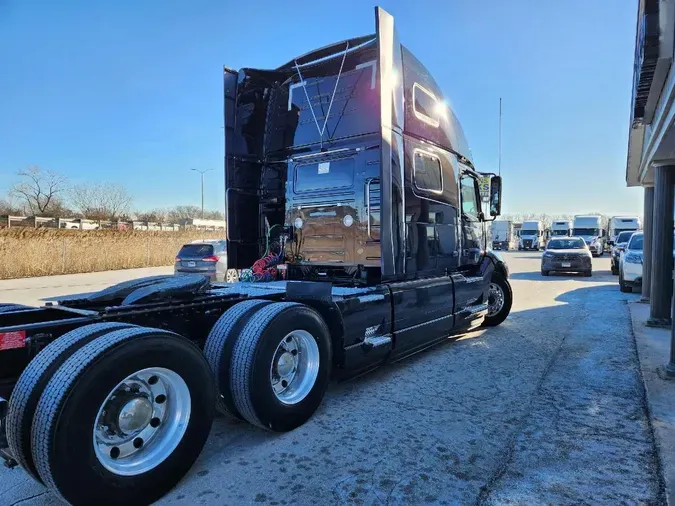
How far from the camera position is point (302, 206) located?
19.9ft

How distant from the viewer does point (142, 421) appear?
2863 millimetres

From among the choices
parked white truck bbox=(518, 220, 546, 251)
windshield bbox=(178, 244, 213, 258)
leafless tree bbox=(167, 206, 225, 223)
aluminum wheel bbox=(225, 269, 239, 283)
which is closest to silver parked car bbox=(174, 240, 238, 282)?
windshield bbox=(178, 244, 213, 258)

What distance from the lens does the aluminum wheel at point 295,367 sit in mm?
3883

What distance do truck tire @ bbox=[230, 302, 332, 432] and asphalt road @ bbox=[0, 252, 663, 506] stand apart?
0.22 meters

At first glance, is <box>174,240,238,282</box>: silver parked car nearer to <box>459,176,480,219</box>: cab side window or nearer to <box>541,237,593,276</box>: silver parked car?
<box>459,176,480,219</box>: cab side window

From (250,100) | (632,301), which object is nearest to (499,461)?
(250,100)

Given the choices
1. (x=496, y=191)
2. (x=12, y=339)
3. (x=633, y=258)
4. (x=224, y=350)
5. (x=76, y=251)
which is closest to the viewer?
(x=12, y=339)

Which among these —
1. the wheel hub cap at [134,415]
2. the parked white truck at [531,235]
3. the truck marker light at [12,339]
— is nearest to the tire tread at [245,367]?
the wheel hub cap at [134,415]

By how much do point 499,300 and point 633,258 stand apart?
20.5 ft

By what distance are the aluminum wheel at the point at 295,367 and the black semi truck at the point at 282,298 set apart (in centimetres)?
2

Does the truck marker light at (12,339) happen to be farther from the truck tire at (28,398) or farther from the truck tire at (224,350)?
the truck tire at (224,350)

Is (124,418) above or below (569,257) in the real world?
below

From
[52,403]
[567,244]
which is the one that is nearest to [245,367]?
[52,403]

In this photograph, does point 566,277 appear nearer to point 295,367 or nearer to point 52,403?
point 295,367
